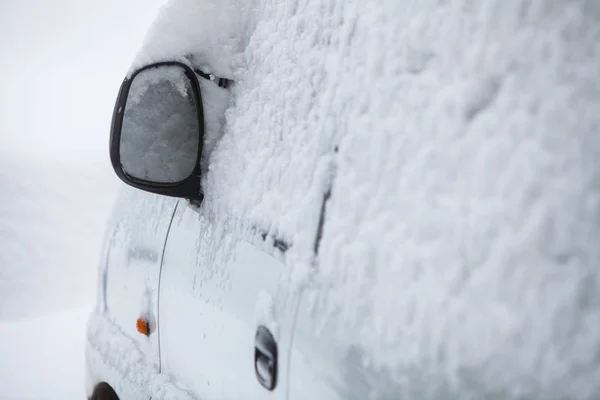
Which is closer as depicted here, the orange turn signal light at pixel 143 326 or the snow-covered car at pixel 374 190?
the snow-covered car at pixel 374 190

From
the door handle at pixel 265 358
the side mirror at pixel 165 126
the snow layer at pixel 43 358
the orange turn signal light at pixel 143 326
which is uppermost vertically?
the side mirror at pixel 165 126

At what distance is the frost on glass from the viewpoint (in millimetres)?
1703

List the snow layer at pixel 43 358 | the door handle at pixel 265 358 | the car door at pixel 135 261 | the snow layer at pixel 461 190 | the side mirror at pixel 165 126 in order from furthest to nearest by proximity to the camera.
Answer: the snow layer at pixel 43 358 < the car door at pixel 135 261 < the side mirror at pixel 165 126 < the door handle at pixel 265 358 < the snow layer at pixel 461 190

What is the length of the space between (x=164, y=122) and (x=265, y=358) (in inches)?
34.3

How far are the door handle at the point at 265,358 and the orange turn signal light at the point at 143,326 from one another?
91cm

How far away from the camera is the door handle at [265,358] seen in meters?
1.25

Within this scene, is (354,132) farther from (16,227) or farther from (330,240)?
(16,227)

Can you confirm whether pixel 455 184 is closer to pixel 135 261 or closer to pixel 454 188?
pixel 454 188

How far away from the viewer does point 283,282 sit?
3.97ft

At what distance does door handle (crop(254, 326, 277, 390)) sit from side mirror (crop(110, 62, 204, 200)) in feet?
1.99

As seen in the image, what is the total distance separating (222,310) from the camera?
4.99ft

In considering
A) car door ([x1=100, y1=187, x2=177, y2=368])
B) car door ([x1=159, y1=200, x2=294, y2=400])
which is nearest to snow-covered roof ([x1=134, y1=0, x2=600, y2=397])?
car door ([x1=159, y1=200, x2=294, y2=400])

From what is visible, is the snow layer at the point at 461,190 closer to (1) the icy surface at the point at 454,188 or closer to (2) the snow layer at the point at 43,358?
(1) the icy surface at the point at 454,188

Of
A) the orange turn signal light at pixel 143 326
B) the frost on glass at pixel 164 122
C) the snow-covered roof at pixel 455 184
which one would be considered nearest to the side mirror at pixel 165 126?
the frost on glass at pixel 164 122
